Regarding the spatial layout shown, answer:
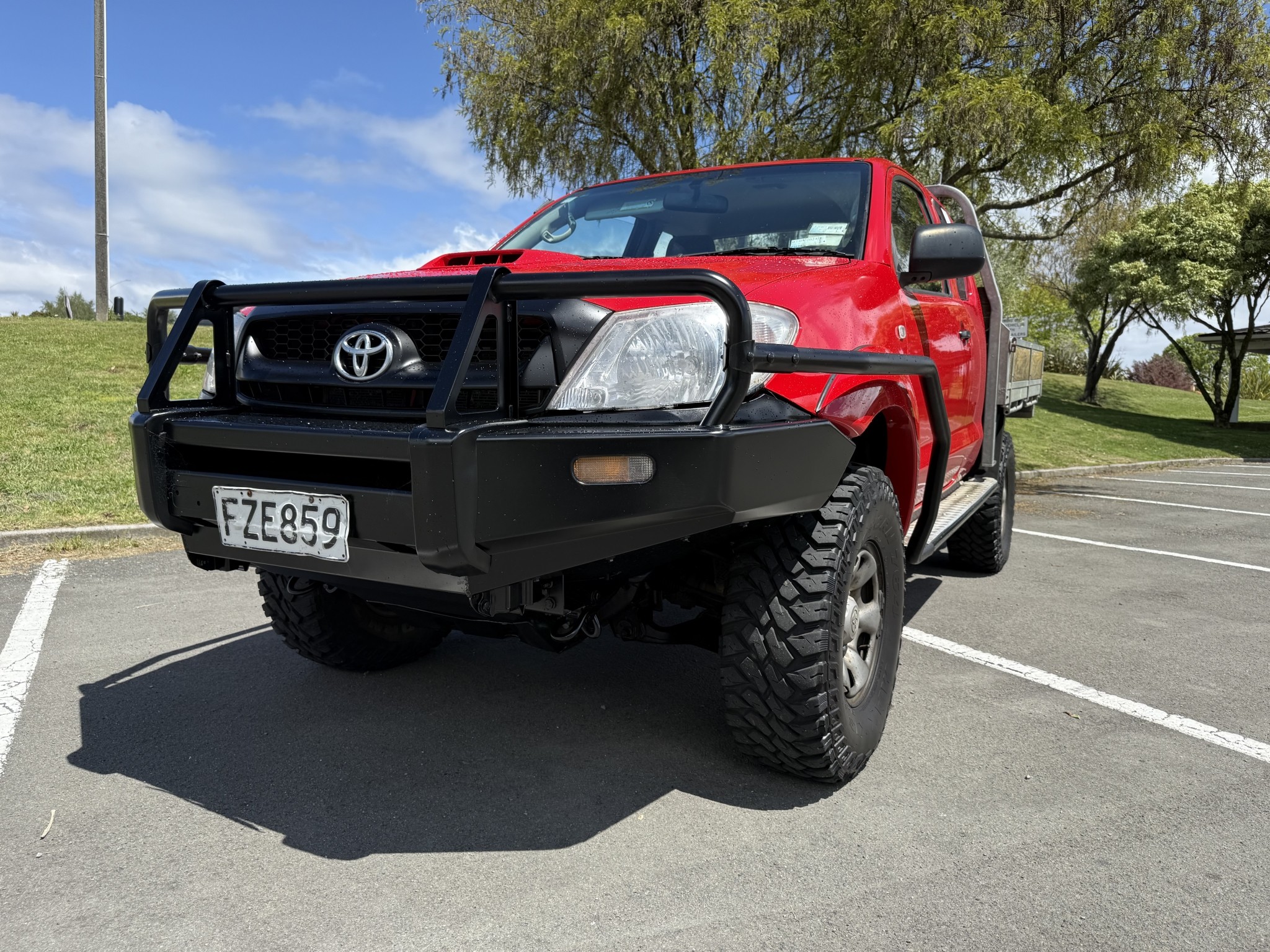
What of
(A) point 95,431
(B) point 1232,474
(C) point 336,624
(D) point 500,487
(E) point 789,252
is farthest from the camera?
(B) point 1232,474

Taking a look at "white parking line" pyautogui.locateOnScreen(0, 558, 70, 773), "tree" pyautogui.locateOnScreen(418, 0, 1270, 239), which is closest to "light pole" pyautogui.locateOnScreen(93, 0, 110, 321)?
"tree" pyautogui.locateOnScreen(418, 0, 1270, 239)

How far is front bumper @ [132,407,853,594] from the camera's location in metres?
2.03

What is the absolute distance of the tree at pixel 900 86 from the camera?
33.2 feet

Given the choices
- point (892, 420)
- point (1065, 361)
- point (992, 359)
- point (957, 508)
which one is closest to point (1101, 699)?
point (957, 508)

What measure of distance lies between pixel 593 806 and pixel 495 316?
1359 mm

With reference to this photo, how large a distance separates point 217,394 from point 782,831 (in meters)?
1.96

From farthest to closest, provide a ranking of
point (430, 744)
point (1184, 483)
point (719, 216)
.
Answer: point (1184, 483) < point (719, 216) < point (430, 744)

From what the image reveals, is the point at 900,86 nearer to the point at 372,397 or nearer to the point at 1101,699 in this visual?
the point at 1101,699

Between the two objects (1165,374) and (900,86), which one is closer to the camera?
(900,86)

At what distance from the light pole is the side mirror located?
21.0 meters

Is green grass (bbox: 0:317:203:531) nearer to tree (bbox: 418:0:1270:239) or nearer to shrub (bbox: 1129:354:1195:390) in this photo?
tree (bbox: 418:0:1270:239)

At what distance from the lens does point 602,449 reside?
2117mm

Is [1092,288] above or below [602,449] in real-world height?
above

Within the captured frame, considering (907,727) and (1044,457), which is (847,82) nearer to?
(1044,457)
